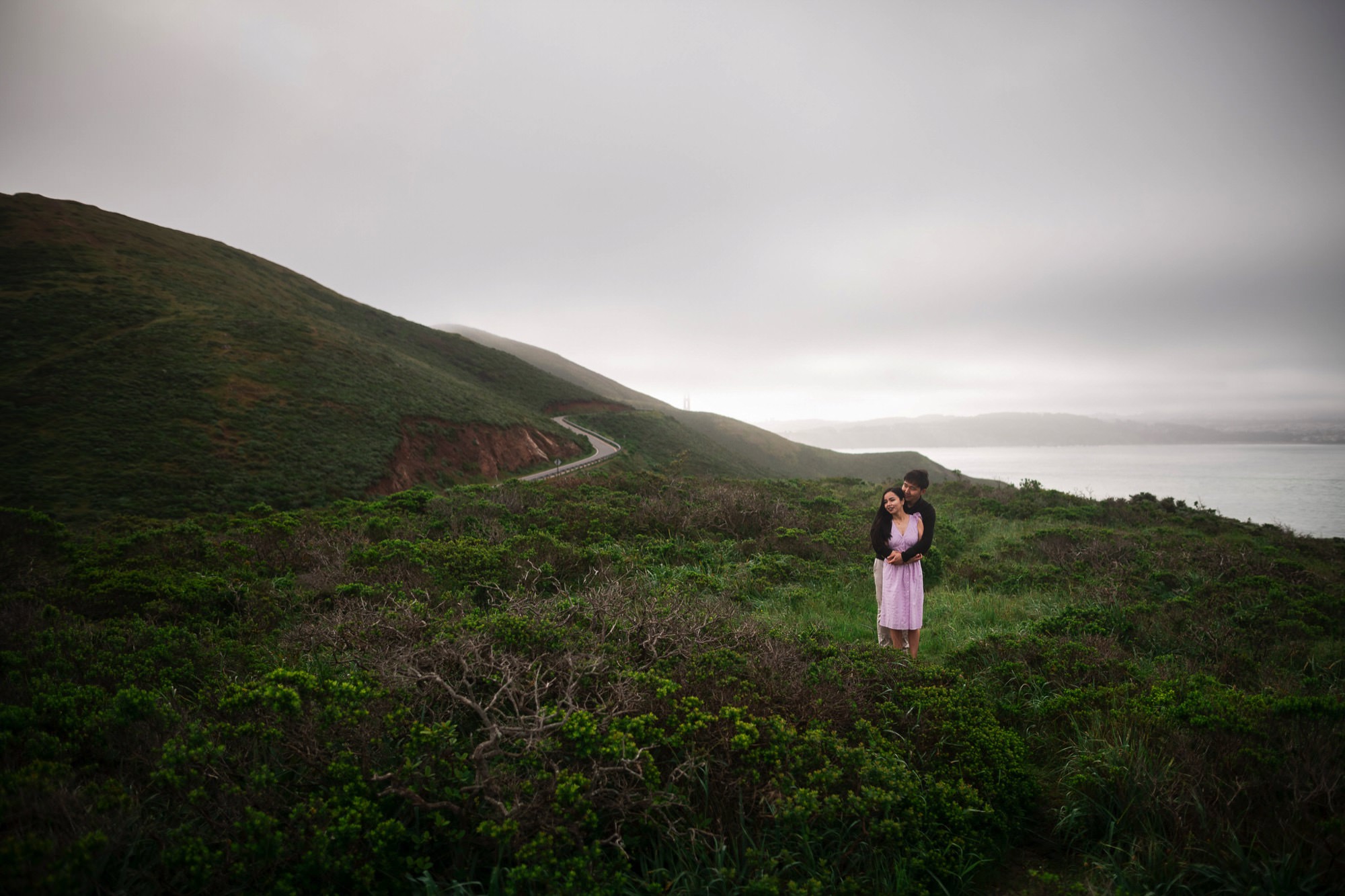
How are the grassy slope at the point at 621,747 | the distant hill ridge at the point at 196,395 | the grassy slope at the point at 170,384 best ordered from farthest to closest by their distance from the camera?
the distant hill ridge at the point at 196,395 → the grassy slope at the point at 170,384 → the grassy slope at the point at 621,747

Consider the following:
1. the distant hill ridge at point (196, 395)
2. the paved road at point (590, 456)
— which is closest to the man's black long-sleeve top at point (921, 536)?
the distant hill ridge at point (196, 395)

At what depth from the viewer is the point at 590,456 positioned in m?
43.2

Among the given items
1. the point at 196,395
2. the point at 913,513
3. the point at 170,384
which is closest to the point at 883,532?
the point at 913,513

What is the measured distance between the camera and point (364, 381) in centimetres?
3256

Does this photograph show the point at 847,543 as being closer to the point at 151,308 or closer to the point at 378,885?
the point at 378,885

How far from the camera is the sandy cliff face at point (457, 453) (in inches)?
1055

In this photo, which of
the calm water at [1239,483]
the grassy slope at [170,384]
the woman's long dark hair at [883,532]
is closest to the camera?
the woman's long dark hair at [883,532]

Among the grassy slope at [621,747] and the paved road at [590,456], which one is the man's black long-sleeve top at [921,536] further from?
the paved road at [590,456]

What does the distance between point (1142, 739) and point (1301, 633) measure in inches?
205

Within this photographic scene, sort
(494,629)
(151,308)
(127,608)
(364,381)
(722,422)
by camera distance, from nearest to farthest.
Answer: (494,629), (127,608), (151,308), (364,381), (722,422)

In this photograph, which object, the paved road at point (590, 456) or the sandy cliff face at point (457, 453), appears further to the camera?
the paved road at point (590, 456)

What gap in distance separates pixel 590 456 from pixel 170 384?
83.6 feet

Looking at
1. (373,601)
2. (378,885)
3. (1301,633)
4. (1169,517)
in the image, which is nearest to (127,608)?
(373,601)

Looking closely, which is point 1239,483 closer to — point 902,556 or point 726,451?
point 726,451
